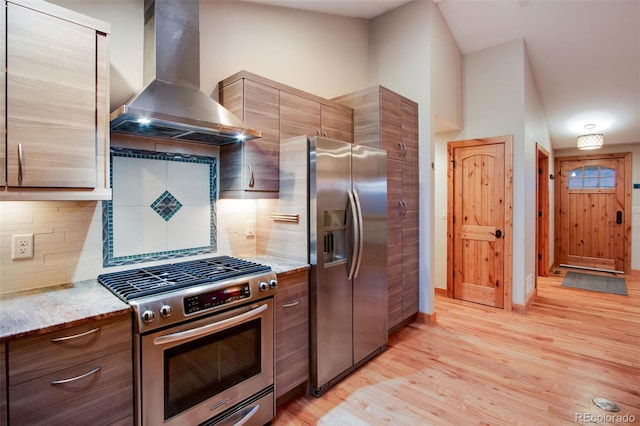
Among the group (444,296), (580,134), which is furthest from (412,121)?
(580,134)

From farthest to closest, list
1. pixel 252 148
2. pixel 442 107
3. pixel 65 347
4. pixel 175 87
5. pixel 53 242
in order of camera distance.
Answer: pixel 442 107
pixel 252 148
pixel 175 87
pixel 53 242
pixel 65 347

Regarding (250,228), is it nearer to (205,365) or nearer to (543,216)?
(205,365)

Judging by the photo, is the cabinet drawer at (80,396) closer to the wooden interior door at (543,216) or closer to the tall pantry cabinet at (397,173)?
the tall pantry cabinet at (397,173)

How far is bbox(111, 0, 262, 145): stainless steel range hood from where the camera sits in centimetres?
184

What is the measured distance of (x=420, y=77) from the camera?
11.9 ft

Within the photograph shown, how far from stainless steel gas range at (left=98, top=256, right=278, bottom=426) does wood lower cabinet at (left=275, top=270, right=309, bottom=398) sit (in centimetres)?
11

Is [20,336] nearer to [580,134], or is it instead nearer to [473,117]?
[473,117]

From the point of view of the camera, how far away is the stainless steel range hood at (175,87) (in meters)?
1.84

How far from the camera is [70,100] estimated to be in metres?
1.57

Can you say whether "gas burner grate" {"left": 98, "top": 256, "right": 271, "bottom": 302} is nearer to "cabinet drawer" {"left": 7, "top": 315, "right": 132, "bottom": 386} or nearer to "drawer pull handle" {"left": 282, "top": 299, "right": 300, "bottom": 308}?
"cabinet drawer" {"left": 7, "top": 315, "right": 132, "bottom": 386}

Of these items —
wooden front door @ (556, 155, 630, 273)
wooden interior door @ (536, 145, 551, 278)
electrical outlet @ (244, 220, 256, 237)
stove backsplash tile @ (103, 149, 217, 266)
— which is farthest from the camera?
wooden front door @ (556, 155, 630, 273)

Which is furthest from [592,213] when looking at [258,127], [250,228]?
[258,127]

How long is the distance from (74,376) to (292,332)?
1.21m

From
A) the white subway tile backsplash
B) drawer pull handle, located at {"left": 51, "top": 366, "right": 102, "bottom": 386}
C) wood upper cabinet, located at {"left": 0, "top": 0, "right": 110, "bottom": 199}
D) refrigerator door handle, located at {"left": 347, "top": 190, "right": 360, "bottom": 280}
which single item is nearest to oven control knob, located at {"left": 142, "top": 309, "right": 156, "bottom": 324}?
drawer pull handle, located at {"left": 51, "top": 366, "right": 102, "bottom": 386}
